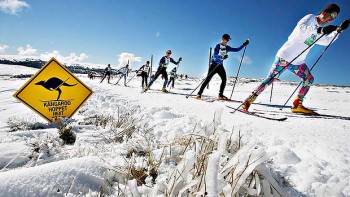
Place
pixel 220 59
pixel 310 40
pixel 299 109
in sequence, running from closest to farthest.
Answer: pixel 310 40 → pixel 299 109 → pixel 220 59

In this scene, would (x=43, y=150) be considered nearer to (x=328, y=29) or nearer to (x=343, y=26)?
(x=328, y=29)

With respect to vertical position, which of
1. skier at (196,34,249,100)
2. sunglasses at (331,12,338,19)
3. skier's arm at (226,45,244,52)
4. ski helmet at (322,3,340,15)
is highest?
ski helmet at (322,3,340,15)

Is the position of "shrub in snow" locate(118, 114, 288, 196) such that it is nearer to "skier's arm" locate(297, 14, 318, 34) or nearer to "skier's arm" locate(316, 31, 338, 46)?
"skier's arm" locate(297, 14, 318, 34)

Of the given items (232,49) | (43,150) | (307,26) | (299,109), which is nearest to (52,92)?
(43,150)

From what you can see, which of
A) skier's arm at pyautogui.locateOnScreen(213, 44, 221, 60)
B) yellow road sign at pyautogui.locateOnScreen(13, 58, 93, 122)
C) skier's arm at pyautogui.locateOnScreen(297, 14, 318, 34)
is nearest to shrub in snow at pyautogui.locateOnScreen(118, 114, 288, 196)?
yellow road sign at pyautogui.locateOnScreen(13, 58, 93, 122)

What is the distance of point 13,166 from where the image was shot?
155cm

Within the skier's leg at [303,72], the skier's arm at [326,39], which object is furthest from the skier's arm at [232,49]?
the skier's arm at [326,39]

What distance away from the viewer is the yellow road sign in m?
3.04

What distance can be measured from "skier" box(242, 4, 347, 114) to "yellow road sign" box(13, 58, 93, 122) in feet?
9.68

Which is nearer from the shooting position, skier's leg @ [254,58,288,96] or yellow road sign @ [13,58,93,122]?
yellow road sign @ [13,58,93,122]

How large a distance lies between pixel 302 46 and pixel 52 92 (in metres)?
4.28

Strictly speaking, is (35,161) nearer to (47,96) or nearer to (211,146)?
(211,146)

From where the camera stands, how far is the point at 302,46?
430cm

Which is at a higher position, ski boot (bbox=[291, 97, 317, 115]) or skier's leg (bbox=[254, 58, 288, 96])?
skier's leg (bbox=[254, 58, 288, 96])
